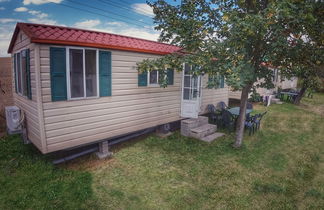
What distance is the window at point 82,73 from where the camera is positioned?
466cm

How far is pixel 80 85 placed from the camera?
15.9 ft

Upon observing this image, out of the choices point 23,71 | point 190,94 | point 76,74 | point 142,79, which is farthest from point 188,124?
point 23,71

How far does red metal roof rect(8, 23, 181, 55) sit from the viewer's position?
409 cm

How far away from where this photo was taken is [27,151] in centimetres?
→ 543

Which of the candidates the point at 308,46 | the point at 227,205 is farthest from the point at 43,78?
the point at 308,46

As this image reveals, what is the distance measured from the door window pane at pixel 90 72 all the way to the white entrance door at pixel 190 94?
3727 mm

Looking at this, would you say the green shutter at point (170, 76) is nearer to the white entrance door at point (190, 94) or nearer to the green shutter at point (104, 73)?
the white entrance door at point (190, 94)

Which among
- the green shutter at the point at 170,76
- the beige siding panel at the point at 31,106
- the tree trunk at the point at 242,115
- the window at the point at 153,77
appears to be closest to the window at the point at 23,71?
the beige siding panel at the point at 31,106

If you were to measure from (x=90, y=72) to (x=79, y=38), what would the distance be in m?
0.89

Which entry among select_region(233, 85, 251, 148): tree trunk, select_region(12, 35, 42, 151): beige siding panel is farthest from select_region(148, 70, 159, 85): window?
select_region(12, 35, 42, 151): beige siding panel

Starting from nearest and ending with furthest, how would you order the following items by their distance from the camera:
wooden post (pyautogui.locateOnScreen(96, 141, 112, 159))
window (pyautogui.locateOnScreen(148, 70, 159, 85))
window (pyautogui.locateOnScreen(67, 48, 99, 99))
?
window (pyautogui.locateOnScreen(67, 48, 99, 99)) → wooden post (pyautogui.locateOnScreen(96, 141, 112, 159)) → window (pyautogui.locateOnScreen(148, 70, 159, 85))

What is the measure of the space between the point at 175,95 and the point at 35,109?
185 inches

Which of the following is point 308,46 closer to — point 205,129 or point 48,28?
point 205,129

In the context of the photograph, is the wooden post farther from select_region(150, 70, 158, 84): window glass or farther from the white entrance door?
the white entrance door
